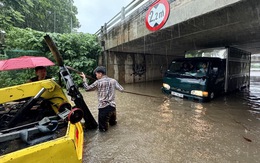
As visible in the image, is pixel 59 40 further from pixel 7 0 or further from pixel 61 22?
pixel 61 22

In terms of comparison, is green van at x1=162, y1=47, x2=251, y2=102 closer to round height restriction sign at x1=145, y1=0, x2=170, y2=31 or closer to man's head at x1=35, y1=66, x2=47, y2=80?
round height restriction sign at x1=145, y1=0, x2=170, y2=31

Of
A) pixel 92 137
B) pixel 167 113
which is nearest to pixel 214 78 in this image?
pixel 167 113

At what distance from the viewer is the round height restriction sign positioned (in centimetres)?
519

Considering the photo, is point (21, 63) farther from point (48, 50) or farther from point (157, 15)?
point (48, 50)

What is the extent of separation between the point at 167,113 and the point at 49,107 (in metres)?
3.64

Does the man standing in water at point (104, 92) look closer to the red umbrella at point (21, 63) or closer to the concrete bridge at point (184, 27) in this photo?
the red umbrella at point (21, 63)

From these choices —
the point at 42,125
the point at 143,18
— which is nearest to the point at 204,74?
the point at 143,18

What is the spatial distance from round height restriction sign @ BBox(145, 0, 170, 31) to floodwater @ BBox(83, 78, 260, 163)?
312cm

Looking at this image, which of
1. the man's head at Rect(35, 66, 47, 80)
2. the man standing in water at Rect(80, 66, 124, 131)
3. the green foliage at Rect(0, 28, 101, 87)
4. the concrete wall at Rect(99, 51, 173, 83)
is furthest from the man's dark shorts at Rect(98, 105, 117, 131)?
the concrete wall at Rect(99, 51, 173, 83)

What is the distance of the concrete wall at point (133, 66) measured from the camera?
1127 cm

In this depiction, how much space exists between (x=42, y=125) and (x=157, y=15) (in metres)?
5.24

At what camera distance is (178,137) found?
11.3 ft

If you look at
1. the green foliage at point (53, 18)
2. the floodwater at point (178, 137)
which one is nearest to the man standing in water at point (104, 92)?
the floodwater at point (178, 137)

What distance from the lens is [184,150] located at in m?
2.92
